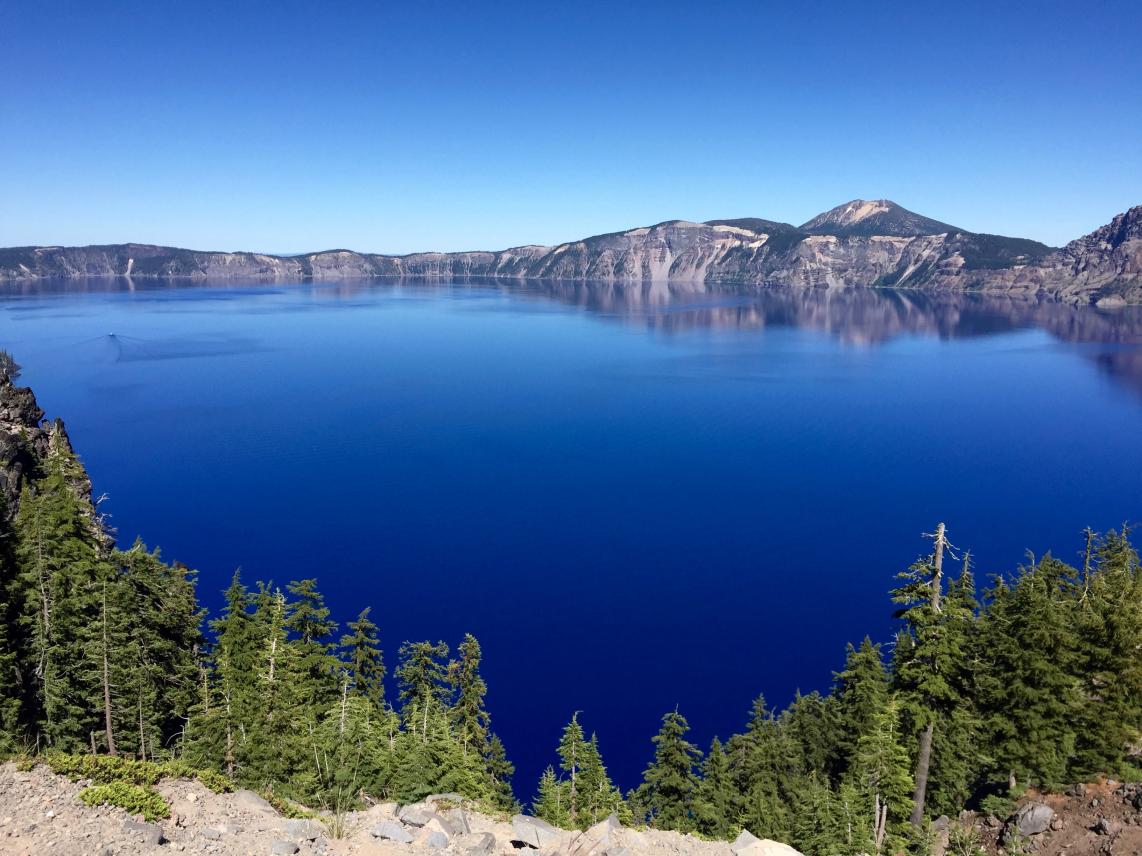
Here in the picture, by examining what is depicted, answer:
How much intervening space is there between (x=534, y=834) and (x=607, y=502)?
6474 cm

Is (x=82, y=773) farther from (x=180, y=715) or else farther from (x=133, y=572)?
(x=133, y=572)

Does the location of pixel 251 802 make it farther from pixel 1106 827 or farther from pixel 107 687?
pixel 1106 827

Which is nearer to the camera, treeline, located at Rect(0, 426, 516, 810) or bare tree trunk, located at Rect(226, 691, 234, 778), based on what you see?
treeline, located at Rect(0, 426, 516, 810)

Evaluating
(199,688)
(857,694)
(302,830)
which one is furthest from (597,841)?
(857,694)

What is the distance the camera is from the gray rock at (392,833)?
17641mm

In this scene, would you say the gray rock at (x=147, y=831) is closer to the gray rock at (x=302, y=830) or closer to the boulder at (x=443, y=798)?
the gray rock at (x=302, y=830)

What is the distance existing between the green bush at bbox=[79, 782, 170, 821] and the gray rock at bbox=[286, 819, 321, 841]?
2.89 metres

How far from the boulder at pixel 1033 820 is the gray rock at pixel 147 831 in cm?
2683

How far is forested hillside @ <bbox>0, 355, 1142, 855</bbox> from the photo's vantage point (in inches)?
968

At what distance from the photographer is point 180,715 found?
108ft

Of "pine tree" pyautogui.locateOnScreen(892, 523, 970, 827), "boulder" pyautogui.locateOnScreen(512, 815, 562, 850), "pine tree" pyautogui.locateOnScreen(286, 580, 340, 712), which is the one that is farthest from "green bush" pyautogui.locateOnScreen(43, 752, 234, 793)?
"pine tree" pyautogui.locateOnScreen(892, 523, 970, 827)

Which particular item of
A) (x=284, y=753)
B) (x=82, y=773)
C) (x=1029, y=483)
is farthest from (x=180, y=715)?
(x=1029, y=483)

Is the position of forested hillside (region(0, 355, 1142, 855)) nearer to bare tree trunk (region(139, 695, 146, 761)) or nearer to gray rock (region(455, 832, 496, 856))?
bare tree trunk (region(139, 695, 146, 761))

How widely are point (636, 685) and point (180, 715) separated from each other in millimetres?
30661
